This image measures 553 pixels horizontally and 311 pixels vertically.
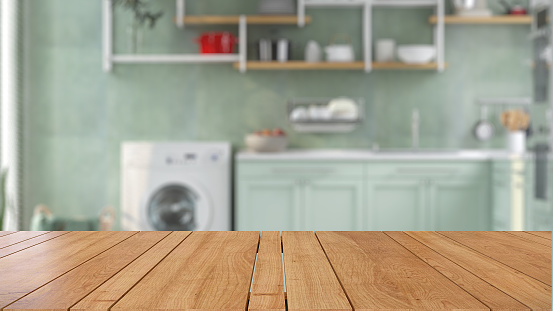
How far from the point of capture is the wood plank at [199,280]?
770mm

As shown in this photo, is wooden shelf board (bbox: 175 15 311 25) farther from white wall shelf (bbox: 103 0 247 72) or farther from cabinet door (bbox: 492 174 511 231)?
cabinet door (bbox: 492 174 511 231)

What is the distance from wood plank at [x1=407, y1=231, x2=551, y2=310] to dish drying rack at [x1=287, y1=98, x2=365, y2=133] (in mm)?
2786

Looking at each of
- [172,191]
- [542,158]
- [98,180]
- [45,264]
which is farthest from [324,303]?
[98,180]

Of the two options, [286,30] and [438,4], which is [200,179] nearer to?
[286,30]

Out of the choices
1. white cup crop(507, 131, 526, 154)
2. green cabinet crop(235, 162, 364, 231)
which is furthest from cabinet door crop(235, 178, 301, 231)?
white cup crop(507, 131, 526, 154)

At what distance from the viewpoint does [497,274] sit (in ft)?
3.10

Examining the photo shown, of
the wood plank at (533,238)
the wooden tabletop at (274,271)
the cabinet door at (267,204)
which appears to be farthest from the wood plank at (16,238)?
the cabinet door at (267,204)

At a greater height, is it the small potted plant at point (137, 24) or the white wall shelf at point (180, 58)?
the small potted plant at point (137, 24)

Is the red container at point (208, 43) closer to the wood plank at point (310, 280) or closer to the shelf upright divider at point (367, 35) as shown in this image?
the shelf upright divider at point (367, 35)

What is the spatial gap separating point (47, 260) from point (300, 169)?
273 centimetres

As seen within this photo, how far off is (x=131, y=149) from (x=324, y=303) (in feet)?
10.9

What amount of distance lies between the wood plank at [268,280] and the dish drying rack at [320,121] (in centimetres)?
285

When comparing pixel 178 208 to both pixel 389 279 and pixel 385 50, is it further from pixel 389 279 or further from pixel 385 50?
pixel 389 279

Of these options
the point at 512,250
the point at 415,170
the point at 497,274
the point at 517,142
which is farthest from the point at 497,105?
the point at 497,274
